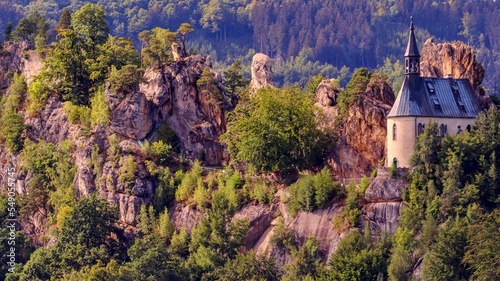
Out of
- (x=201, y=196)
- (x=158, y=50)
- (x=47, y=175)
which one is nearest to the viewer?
(x=201, y=196)

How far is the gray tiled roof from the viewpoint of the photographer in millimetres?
113812

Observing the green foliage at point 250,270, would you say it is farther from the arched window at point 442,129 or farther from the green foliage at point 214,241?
the arched window at point 442,129

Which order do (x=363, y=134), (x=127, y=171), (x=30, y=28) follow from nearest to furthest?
(x=363, y=134) → (x=127, y=171) → (x=30, y=28)

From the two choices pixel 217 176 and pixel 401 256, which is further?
pixel 217 176

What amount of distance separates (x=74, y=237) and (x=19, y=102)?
18781 mm

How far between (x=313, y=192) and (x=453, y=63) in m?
13.9

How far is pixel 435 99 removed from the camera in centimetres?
11481

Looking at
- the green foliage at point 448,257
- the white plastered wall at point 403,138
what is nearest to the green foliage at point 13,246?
the white plastered wall at point 403,138

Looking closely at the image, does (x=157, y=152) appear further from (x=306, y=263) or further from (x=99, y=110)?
(x=306, y=263)

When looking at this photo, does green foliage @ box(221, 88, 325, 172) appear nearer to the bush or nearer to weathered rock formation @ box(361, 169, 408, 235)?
the bush

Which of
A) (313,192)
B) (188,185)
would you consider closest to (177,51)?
(188,185)

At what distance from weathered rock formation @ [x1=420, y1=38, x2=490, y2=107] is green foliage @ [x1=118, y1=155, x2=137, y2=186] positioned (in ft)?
69.1

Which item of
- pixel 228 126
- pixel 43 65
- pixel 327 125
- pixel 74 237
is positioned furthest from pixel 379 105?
pixel 43 65

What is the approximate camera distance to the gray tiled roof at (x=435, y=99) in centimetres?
11381
